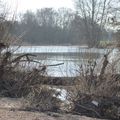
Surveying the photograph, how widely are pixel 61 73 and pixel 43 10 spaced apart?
59497mm

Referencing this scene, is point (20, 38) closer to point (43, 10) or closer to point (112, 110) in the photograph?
point (112, 110)

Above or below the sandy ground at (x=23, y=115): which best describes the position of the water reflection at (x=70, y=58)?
above

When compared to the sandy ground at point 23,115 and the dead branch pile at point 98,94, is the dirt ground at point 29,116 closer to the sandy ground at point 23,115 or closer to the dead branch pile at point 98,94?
the sandy ground at point 23,115

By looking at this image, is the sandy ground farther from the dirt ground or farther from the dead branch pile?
the dead branch pile

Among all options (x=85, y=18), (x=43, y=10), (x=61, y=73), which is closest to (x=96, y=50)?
(x=61, y=73)

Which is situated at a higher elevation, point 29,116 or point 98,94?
point 98,94

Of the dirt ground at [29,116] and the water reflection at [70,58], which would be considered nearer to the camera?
the dirt ground at [29,116]

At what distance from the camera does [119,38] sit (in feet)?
55.2

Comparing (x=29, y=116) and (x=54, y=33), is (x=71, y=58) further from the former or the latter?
(x=54, y=33)

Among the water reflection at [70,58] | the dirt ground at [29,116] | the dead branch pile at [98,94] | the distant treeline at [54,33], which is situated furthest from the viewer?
Result: the distant treeline at [54,33]

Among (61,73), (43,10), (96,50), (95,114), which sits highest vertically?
(43,10)

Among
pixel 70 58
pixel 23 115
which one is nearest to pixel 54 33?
pixel 70 58

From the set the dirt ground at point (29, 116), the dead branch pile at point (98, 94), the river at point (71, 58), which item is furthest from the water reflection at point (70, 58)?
the dirt ground at point (29, 116)

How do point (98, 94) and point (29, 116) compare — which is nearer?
point (29, 116)
